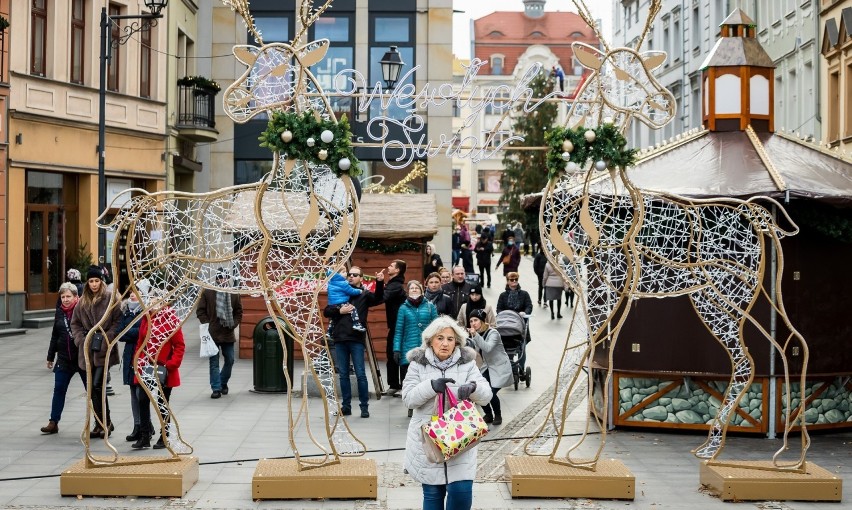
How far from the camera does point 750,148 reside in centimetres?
1472

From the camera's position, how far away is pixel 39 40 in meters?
27.3

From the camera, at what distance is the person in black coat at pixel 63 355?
44.6ft

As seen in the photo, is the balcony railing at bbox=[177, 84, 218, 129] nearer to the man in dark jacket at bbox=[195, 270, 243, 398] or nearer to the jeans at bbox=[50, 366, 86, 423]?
the man in dark jacket at bbox=[195, 270, 243, 398]

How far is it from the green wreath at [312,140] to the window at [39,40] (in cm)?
1801

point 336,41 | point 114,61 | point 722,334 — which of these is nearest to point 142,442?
point 722,334

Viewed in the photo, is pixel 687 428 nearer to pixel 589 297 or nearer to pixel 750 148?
pixel 589 297

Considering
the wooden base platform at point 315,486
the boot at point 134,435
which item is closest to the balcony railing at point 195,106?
the boot at point 134,435

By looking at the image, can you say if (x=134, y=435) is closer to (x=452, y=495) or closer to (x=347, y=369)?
(x=347, y=369)

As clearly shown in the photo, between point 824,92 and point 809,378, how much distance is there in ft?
57.9

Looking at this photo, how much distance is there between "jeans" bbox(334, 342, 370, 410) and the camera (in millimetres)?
15227

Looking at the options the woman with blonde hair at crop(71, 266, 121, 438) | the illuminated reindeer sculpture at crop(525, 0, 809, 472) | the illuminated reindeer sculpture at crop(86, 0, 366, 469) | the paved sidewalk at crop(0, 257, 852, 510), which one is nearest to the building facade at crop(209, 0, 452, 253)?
the paved sidewalk at crop(0, 257, 852, 510)

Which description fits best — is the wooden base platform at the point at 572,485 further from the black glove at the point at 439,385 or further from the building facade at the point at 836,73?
the building facade at the point at 836,73

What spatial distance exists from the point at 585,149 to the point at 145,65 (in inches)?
907

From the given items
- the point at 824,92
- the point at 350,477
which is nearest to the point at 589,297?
the point at 350,477
